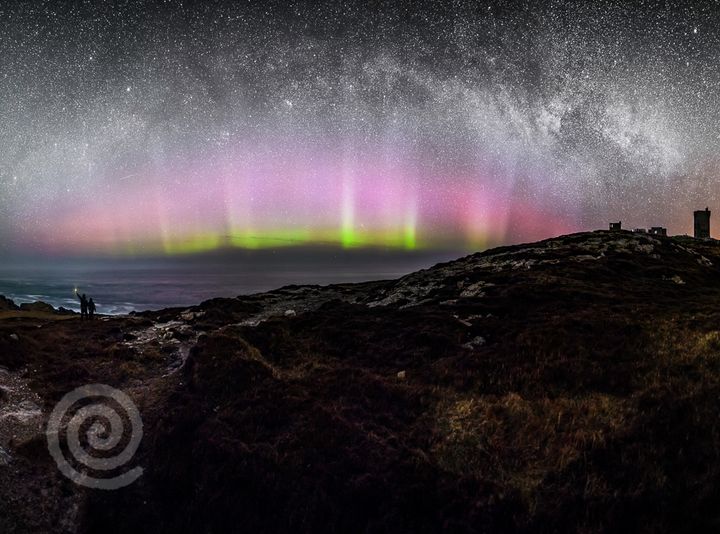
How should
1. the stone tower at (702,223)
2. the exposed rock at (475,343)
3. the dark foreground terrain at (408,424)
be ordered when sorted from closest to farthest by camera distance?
the dark foreground terrain at (408,424) < the exposed rock at (475,343) < the stone tower at (702,223)

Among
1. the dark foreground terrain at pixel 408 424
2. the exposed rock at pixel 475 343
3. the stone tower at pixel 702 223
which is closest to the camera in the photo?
the dark foreground terrain at pixel 408 424

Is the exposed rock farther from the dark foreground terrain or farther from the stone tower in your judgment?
the stone tower

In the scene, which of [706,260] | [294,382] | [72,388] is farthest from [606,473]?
[706,260]

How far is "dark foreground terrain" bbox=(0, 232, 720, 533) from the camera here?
8.45m

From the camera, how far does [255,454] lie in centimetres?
1123

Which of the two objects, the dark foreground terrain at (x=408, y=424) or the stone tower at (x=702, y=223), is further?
the stone tower at (x=702, y=223)

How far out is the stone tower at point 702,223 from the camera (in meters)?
65.0

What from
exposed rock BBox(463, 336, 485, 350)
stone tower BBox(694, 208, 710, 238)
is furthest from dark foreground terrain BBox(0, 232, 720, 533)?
stone tower BBox(694, 208, 710, 238)

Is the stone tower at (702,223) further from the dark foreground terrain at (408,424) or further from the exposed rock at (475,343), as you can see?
the exposed rock at (475,343)

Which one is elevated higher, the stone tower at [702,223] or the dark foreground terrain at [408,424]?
the stone tower at [702,223]

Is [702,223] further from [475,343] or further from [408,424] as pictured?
[408,424]

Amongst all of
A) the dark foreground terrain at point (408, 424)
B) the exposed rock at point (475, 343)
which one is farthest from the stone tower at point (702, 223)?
the exposed rock at point (475, 343)

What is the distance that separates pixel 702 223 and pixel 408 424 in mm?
77595

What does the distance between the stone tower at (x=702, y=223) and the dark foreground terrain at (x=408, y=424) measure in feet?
182
